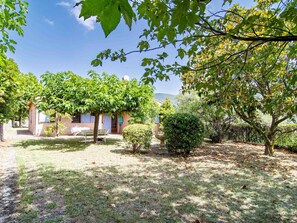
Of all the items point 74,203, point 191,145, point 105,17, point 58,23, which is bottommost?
point 74,203

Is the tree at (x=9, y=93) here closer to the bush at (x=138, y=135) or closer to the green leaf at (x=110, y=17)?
the bush at (x=138, y=135)

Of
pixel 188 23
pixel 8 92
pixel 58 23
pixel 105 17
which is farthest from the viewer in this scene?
pixel 8 92

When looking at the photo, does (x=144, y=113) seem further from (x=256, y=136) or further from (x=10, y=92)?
(x=256, y=136)

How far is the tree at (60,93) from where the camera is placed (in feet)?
30.3

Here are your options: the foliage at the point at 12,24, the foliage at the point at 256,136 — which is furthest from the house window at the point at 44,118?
the foliage at the point at 256,136

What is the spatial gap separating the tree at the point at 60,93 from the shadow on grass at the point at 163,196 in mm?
4134

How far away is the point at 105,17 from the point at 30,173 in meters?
5.94

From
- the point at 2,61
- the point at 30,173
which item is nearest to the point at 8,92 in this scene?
the point at 30,173

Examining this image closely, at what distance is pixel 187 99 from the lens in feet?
50.7

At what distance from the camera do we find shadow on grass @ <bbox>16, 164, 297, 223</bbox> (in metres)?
3.15

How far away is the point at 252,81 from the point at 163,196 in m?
6.61

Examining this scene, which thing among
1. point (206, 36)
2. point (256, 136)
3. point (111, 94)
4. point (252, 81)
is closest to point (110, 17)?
point (206, 36)

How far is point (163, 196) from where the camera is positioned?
3.94 m

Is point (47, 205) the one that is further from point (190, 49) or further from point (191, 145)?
point (191, 145)
